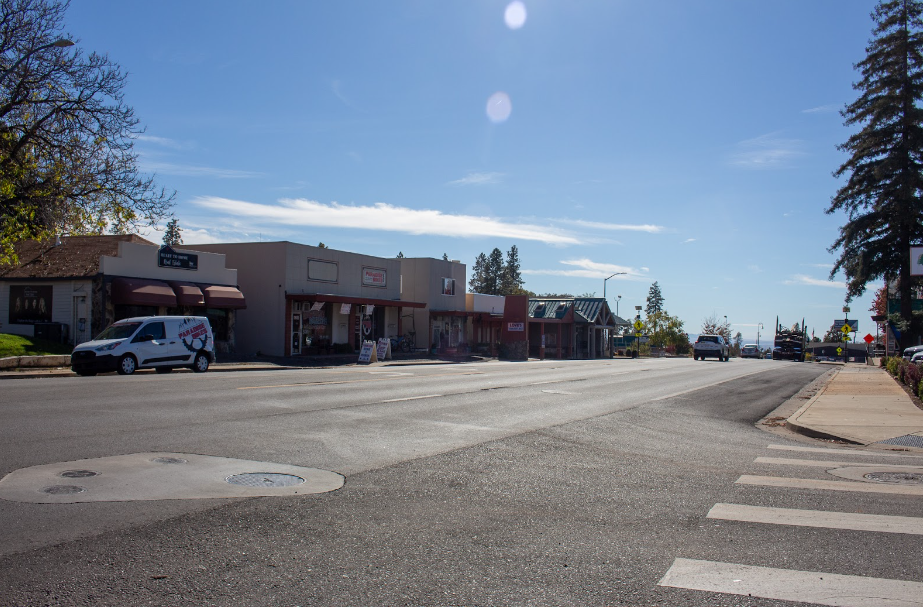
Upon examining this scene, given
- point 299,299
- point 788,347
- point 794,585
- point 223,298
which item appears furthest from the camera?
point 788,347

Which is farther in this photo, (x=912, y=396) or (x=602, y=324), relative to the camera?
(x=602, y=324)

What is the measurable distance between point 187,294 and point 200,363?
23.7 feet

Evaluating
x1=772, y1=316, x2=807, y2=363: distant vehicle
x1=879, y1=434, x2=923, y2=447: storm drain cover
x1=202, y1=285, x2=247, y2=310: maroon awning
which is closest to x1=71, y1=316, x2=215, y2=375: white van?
x1=202, y1=285, x2=247, y2=310: maroon awning

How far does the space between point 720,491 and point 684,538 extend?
2084mm

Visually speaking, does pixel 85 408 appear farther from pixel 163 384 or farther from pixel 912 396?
pixel 912 396

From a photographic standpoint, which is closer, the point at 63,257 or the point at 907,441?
the point at 907,441

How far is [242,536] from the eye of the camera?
5.43 metres

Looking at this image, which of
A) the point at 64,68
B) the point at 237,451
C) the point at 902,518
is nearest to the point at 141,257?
the point at 64,68

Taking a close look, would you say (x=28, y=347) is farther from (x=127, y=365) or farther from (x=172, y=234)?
(x=172, y=234)

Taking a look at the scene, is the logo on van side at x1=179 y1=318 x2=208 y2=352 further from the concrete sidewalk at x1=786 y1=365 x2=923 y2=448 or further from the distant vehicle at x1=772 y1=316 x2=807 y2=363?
the distant vehicle at x1=772 y1=316 x2=807 y2=363

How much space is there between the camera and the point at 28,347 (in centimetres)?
2641

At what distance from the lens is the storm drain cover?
11.6m

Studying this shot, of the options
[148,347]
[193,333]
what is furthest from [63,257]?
[148,347]

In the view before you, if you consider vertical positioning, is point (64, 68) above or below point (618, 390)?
above
